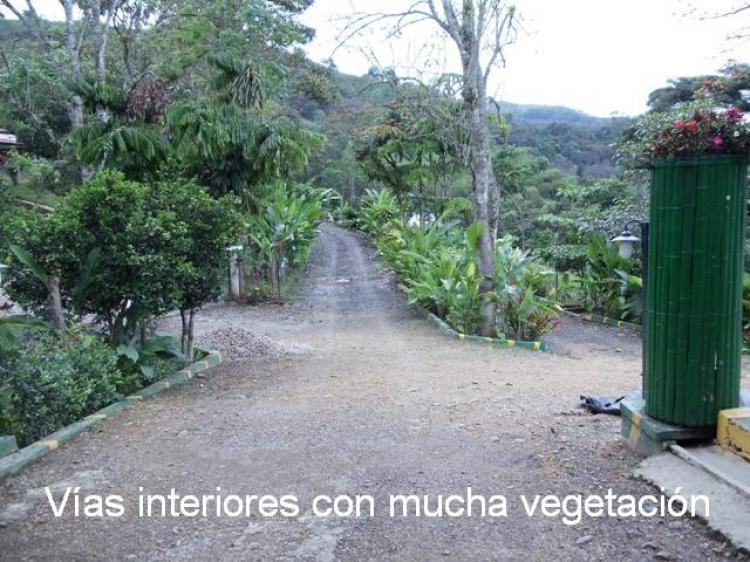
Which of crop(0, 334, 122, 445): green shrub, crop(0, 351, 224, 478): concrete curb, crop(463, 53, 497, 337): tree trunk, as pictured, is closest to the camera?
crop(0, 351, 224, 478): concrete curb

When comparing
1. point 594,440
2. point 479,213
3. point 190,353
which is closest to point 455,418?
point 594,440

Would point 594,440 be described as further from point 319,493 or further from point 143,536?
point 143,536

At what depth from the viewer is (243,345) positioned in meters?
9.08

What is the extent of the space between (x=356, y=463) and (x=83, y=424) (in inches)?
93.7

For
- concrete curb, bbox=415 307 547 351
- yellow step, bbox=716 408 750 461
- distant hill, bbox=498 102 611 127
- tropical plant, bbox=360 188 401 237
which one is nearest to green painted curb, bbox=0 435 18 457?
yellow step, bbox=716 408 750 461

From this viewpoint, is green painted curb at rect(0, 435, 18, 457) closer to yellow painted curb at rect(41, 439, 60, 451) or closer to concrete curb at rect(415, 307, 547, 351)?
yellow painted curb at rect(41, 439, 60, 451)

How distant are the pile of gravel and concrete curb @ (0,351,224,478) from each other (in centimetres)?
103

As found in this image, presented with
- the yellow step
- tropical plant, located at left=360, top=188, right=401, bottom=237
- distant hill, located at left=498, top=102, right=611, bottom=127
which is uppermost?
distant hill, located at left=498, top=102, right=611, bottom=127

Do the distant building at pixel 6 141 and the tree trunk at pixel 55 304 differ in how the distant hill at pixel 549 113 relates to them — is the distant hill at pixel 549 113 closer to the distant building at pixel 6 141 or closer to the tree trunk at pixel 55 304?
the tree trunk at pixel 55 304

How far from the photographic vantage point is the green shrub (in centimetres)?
448

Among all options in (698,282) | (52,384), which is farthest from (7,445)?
(698,282)

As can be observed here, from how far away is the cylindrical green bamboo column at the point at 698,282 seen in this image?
3428 mm

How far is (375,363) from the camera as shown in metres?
7.88

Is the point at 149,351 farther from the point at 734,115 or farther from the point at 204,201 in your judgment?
the point at 734,115
